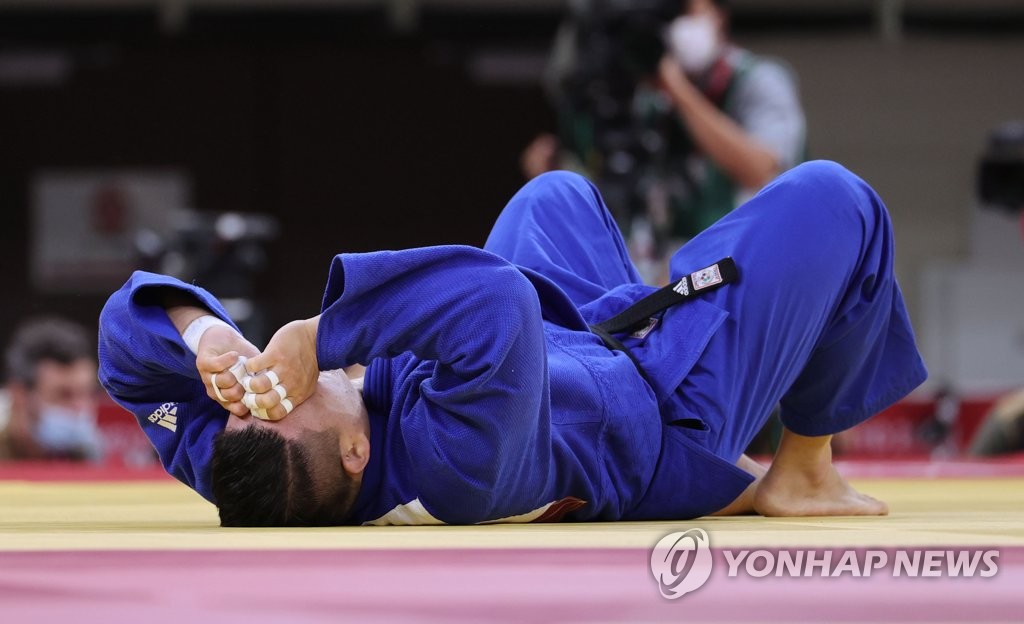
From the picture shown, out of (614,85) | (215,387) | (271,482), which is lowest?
(271,482)

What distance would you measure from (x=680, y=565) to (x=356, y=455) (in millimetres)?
613

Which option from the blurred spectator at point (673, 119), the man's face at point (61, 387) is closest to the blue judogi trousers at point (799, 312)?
the blurred spectator at point (673, 119)

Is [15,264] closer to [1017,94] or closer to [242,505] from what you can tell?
[1017,94]

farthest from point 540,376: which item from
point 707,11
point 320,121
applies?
point 320,121

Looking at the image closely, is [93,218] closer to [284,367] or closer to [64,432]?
[64,432]

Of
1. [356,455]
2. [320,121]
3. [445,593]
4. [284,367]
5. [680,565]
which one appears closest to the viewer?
[445,593]

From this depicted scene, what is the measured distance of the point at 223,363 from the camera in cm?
148

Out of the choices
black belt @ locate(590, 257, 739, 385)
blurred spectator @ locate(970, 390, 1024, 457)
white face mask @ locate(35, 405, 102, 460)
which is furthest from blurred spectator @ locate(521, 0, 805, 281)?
white face mask @ locate(35, 405, 102, 460)

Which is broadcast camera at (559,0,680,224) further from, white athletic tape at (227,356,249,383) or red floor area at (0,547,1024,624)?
red floor area at (0,547,1024,624)

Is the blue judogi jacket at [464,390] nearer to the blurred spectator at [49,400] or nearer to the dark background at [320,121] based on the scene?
the blurred spectator at [49,400]

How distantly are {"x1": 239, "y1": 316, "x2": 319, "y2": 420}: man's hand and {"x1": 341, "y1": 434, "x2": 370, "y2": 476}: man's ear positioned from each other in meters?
0.12

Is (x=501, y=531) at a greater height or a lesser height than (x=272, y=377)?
lesser

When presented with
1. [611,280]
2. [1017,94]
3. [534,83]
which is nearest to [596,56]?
[611,280]

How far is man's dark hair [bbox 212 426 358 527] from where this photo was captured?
1.54m
